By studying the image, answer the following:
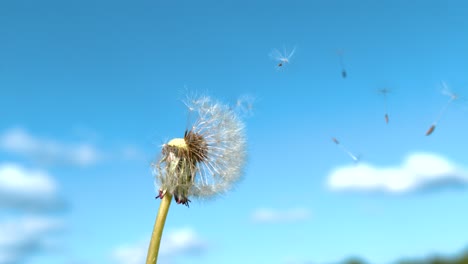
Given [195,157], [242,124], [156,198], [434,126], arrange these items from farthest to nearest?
[242,124] < [195,157] < [156,198] < [434,126]

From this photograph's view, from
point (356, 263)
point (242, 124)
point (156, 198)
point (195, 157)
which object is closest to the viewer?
point (156, 198)

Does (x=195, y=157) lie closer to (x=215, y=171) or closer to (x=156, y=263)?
(x=215, y=171)

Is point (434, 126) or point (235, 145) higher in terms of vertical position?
point (235, 145)

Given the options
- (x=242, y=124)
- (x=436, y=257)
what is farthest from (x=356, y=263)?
(x=242, y=124)

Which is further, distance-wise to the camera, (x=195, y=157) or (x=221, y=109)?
(x=221, y=109)

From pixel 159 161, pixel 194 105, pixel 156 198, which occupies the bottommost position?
pixel 156 198

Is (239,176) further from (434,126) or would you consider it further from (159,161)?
(434,126)
